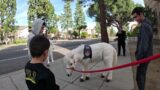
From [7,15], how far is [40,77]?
7265 cm

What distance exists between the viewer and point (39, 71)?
3.61 meters

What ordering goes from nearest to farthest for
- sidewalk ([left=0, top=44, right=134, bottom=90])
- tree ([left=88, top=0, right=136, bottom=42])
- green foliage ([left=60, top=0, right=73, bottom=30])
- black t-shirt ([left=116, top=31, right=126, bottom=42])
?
sidewalk ([left=0, top=44, right=134, bottom=90])
black t-shirt ([left=116, top=31, right=126, bottom=42])
tree ([left=88, top=0, right=136, bottom=42])
green foliage ([left=60, top=0, right=73, bottom=30])

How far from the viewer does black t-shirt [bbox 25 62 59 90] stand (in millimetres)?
3572

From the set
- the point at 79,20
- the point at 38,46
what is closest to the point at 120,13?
the point at 79,20

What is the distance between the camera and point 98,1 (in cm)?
2002

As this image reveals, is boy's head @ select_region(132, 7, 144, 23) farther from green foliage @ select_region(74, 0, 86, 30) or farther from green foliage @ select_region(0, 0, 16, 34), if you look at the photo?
green foliage @ select_region(74, 0, 86, 30)

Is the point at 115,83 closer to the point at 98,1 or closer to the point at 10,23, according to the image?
the point at 98,1

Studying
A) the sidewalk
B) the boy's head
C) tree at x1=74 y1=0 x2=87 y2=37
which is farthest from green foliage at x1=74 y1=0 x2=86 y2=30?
the boy's head

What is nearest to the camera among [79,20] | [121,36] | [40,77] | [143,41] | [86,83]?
[40,77]

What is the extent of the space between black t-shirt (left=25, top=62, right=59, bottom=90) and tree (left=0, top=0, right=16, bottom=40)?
70.8 meters

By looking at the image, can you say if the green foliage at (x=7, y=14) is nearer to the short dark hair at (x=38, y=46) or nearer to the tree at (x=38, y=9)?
the tree at (x=38, y=9)

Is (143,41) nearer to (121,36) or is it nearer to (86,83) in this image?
(86,83)

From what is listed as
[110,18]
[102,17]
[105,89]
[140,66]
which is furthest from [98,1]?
[110,18]

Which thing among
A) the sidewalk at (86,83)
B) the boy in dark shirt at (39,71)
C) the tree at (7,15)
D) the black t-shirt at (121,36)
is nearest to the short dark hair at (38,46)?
the boy in dark shirt at (39,71)
